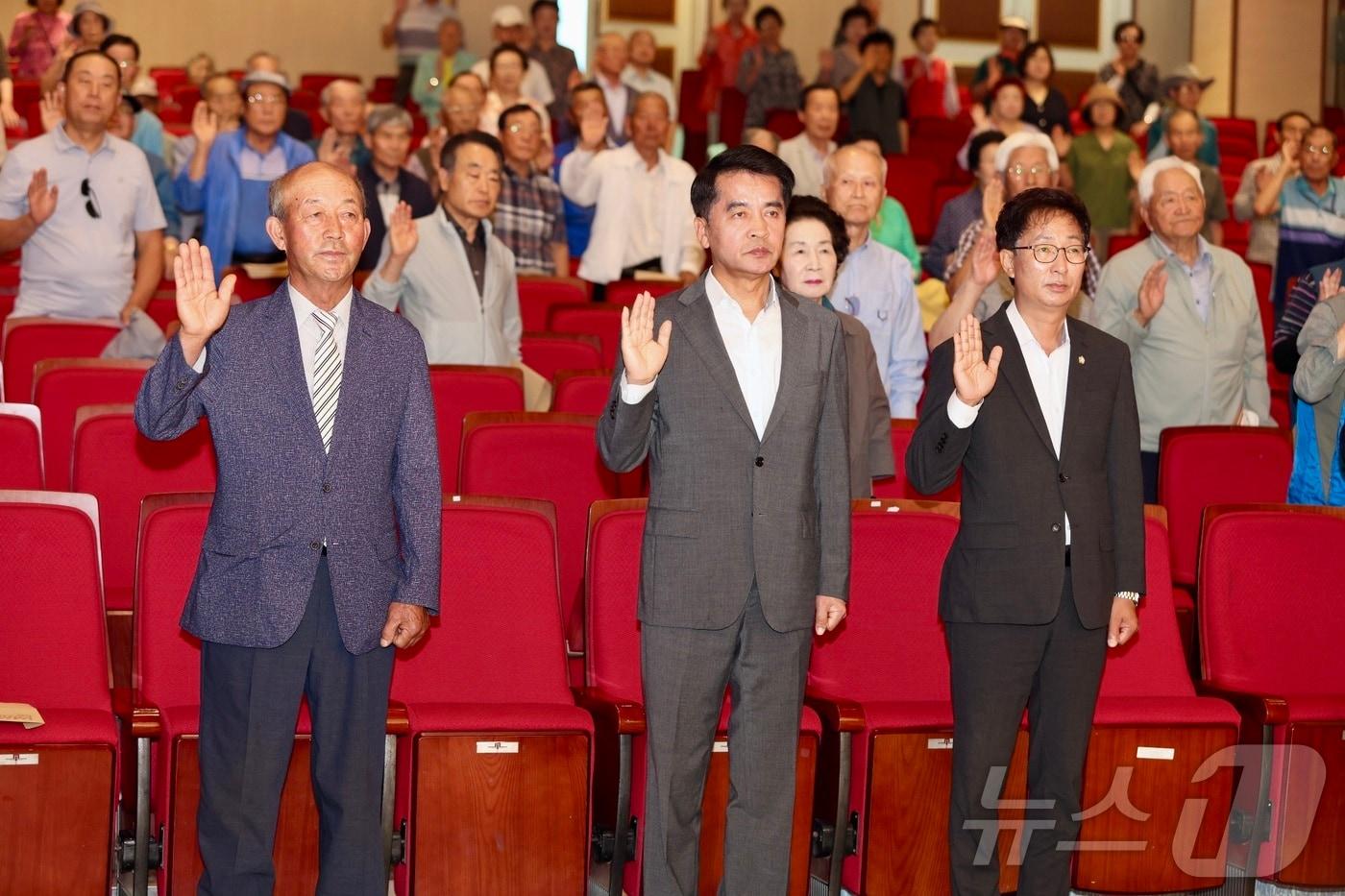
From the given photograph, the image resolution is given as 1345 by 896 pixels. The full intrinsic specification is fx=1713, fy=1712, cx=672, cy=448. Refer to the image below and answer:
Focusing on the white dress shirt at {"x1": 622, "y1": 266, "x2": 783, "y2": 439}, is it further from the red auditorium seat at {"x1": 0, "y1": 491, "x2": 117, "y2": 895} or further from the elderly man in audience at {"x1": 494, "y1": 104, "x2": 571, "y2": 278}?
the elderly man in audience at {"x1": 494, "y1": 104, "x2": 571, "y2": 278}

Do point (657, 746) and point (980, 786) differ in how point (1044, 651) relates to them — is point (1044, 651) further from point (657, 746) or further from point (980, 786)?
point (657, 746)

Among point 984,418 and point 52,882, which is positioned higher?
point 984,418

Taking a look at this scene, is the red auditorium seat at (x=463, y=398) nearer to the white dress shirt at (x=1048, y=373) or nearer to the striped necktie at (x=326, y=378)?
the striped necktie at (x=326, y=378)

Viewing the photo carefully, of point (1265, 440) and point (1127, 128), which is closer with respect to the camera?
point (1265, 440)

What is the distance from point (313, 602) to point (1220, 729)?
1879mm

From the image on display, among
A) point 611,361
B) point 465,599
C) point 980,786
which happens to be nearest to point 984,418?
point 980,786

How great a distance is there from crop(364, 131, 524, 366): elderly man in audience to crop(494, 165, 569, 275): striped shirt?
1587 mm

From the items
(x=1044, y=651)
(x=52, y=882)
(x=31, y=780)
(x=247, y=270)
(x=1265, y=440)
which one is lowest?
(x=52, y=882)

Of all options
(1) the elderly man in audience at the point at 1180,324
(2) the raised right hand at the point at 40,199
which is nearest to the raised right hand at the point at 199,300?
(2) the raised right hand at the point at 40,199

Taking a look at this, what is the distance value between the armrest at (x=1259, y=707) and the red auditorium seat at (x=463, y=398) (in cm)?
201

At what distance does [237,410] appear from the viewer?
2.86 m

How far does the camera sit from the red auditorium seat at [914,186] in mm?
10398

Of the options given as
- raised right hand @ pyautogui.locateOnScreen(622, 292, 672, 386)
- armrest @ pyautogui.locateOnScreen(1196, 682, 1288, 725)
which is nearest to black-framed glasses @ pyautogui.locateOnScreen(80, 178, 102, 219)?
raised right hand @ pyautogui.locateOnScreen(622, 292, 672, 386)

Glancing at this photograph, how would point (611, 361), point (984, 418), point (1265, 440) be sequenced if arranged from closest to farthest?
point (984, 418) < point (1265, 440) < point (611, 361)
